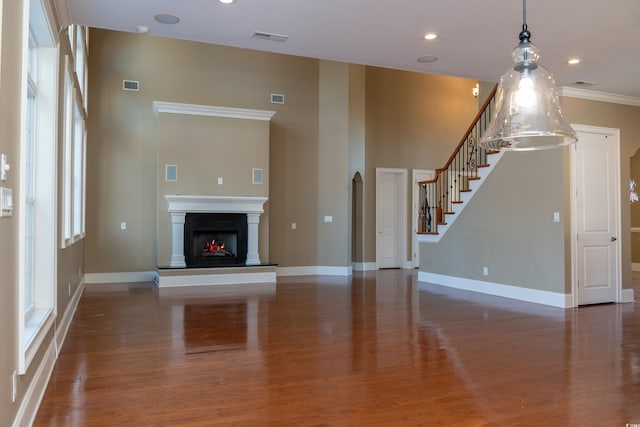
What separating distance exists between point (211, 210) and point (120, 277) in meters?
2.10

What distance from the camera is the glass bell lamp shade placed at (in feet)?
7.96

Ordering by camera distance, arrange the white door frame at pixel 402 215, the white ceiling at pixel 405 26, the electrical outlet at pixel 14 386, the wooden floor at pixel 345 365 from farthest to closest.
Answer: the white door frame at pixel 402 215, the white ceiling at pixel 405 26, the wooden floor at pixel 345 365, the electrical outlet at pixel 14 386

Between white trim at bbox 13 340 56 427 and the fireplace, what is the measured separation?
4.80 meters

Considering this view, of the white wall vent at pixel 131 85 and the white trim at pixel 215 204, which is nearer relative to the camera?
the white trim at pixel 215 204

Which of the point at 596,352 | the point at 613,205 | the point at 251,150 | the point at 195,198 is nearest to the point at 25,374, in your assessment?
the point at 596,352

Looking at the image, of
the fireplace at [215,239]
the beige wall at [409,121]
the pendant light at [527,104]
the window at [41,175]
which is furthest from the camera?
the beige wall at [409,121]

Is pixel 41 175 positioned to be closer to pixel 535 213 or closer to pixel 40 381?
pixel 40 381

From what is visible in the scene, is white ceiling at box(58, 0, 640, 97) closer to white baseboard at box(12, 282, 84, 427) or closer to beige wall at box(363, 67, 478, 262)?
white baseboard at box(12, 282, 84, 427)

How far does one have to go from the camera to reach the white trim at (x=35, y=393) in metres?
2.45

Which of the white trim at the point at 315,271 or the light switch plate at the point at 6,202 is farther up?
the light switch plate at the point at 6,202

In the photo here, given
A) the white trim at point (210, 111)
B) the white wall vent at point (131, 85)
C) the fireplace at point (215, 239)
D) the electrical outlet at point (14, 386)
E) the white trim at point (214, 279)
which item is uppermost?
the white wall vent at point (131, 85)

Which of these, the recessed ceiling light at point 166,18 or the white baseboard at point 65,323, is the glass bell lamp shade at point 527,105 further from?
the white baseboard at point 65,323

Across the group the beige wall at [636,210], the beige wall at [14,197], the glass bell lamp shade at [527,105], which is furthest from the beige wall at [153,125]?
the beige wall at [636,210]

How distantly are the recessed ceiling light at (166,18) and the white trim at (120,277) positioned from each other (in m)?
5.48
